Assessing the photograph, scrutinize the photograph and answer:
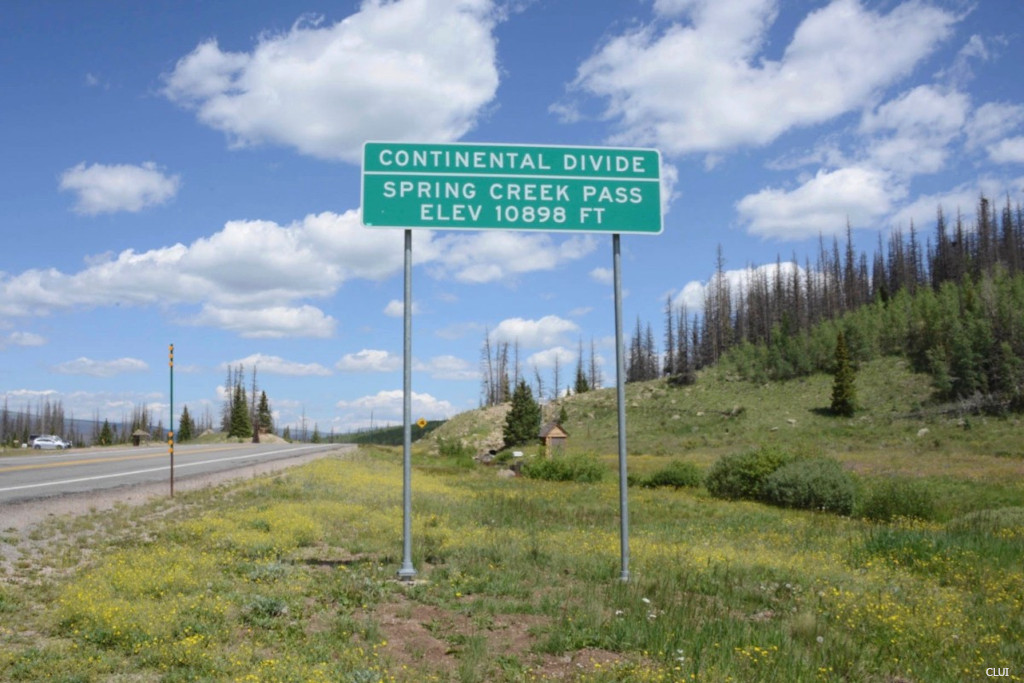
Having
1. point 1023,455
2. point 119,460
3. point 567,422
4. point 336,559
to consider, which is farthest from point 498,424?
point 336,559

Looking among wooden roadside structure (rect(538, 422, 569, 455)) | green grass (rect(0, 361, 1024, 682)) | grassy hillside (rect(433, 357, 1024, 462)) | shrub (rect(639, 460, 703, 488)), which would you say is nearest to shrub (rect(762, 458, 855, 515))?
green grass (rect(0, 361, 1024, 682))

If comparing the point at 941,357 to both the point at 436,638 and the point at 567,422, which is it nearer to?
the point at 567,422

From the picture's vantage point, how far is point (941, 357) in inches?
3083

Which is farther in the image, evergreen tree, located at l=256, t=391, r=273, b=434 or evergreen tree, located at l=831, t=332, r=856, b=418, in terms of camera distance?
evergreen tree, located at l=256, t=391, r=273, b=434

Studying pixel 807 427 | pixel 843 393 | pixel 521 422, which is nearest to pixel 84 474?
pixel 521 422

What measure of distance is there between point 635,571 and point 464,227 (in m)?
5.21

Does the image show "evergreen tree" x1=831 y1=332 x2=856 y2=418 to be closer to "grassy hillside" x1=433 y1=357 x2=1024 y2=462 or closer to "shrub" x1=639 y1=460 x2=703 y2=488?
"grassy hillside" x1=433 y1=357 x2=1024 y2=462

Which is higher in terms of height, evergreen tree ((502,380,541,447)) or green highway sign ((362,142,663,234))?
green highway sign ((362,142,663,234))

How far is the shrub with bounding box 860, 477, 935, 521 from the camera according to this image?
71.5 feet

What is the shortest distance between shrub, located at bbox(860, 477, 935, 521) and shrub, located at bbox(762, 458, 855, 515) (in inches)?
26.9

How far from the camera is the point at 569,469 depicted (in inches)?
1417

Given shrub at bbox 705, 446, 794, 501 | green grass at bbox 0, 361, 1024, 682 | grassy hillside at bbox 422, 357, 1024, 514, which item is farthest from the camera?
grassy hillside at bbox 422, 357, 1024, 514

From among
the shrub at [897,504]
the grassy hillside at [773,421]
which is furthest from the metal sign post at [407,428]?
the grassy hillside at [773,421]

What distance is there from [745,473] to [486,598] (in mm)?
22298
